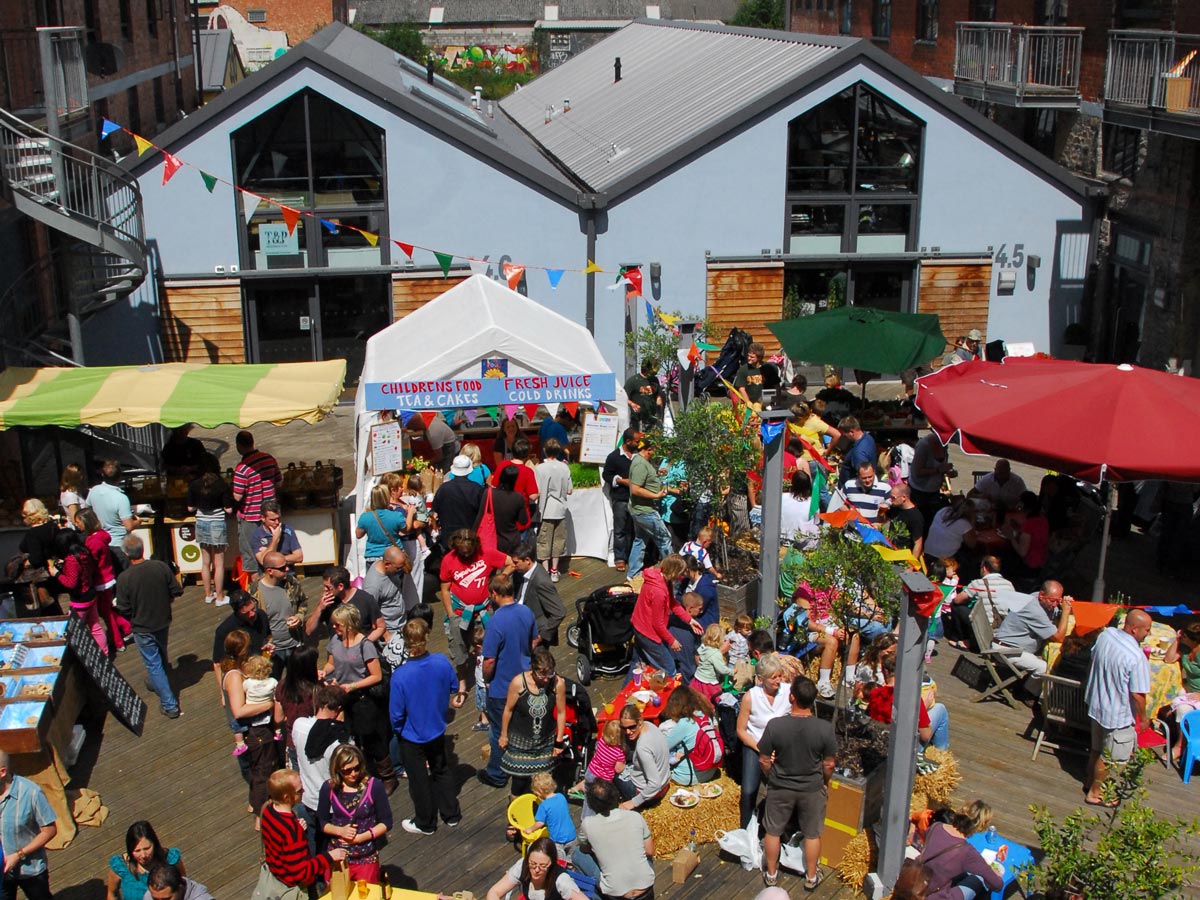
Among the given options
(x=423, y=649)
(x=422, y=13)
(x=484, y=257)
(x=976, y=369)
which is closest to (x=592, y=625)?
(x=423, y=649)

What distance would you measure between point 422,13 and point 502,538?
66678 mm

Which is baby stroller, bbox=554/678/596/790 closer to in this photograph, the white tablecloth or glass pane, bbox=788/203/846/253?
the white tablecloth

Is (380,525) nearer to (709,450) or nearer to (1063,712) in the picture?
(709,450)

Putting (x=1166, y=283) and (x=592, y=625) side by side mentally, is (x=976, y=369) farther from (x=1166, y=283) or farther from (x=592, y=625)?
(x=1166, y=283)

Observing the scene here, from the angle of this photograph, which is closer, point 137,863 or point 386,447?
point 137,863

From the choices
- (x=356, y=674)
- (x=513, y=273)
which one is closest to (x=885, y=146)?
(x=513, y=273)

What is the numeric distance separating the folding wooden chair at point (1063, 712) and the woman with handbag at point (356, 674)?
5250mm

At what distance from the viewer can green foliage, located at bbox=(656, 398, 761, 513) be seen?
11977 mm

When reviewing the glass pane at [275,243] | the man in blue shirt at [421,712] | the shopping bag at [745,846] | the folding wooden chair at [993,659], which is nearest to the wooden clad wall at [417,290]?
the glass pane at [275,243]

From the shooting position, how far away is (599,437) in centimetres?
1352

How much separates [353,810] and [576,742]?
2370mm

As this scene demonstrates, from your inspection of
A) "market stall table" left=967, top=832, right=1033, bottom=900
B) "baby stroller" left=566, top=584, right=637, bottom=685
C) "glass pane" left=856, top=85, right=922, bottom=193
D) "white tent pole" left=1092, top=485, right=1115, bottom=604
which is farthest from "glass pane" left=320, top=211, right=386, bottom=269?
"market stall table" left=967, top=832, right=1033, bottom=900

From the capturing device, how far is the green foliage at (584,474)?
44.5 ft

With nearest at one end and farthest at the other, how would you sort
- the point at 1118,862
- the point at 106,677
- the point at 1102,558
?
the point at 1118,862 < the point at 106,677 < the point at 1102,558
